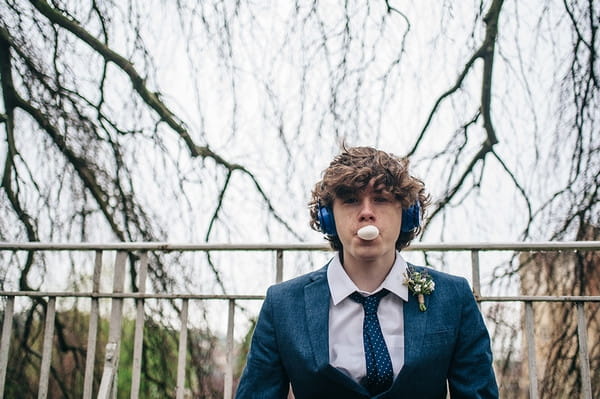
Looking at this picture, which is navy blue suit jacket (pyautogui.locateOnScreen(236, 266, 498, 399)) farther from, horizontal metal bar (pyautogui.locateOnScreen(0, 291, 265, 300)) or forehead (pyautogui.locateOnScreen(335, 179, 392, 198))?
horizontal metal bar (pyautogui.locateOnScreen(0, 291, 265, 300))

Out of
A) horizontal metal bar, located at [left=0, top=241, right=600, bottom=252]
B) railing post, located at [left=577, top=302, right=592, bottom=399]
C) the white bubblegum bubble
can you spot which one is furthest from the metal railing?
the white bubblegum bubble

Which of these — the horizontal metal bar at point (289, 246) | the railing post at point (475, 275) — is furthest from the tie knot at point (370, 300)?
→ the railing post at point (475, 275)

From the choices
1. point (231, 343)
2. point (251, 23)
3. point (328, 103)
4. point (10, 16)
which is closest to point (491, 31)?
point (328, 103)

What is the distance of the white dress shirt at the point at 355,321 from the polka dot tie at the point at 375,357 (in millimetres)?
17

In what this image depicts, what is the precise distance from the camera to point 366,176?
61.0 inches

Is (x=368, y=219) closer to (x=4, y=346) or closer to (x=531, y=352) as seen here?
(x=531, y=352)

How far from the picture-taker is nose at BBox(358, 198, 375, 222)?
4.96ft

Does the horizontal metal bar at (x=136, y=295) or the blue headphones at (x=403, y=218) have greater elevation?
the blue headphones at (x=403, y=218)

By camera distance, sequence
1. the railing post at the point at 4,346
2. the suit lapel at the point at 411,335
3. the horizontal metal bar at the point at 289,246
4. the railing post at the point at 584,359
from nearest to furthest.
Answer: the suit lapel at the point at 411,335
the railing post at the point at 584,359
the horizontal metal bar at the point at 289,246
the railing post at the point at 4,346

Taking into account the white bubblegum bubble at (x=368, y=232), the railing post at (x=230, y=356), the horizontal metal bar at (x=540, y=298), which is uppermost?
the white bubblegum bubble at (x=368, y=232)

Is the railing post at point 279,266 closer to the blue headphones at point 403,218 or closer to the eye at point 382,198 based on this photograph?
the blue headphones at point 403,218

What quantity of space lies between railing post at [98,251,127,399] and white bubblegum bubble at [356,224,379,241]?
4.85 ft

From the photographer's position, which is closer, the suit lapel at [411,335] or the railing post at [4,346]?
the suit lapel at [411,335]

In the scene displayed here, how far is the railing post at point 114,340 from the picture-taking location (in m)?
2.45
